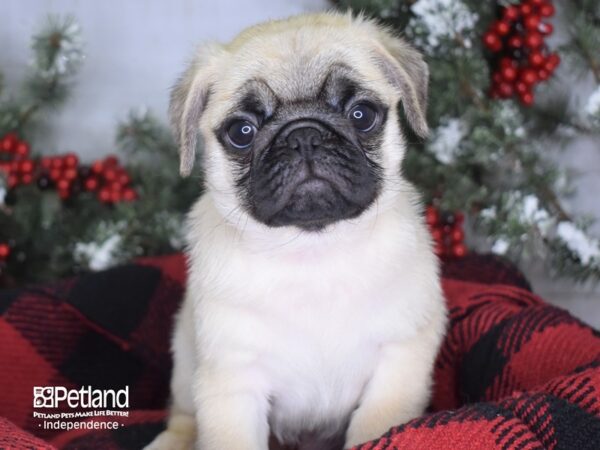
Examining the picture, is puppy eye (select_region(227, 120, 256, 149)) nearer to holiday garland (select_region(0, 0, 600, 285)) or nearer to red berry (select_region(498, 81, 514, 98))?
holiday garland (select_region(0, 0, 600, 285))

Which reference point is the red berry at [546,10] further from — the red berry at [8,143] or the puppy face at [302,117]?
the red berry at [8,143]

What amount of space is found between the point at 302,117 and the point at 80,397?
46.9 inches

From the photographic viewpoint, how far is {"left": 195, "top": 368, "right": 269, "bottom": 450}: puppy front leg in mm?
1882

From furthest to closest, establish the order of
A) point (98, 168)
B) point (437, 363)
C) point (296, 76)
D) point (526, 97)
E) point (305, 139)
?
1. point (98, 168)
2. point (526, 97)
3. point (437, 363)
4. point (296, 76)
5. point (305, 139)

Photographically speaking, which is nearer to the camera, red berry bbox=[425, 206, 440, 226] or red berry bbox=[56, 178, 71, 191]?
red berry bbox=[425, 206, 440, 226]

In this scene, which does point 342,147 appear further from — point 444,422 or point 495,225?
point 495,225

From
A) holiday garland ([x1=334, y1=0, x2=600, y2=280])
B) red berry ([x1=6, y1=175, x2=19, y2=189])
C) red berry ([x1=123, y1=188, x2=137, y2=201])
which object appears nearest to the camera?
holiday garland ([x1=334, y1=0, x2=600, y2=280])

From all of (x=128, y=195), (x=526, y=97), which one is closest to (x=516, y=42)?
(x=526, y=97)

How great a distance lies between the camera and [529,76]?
9.32 feet

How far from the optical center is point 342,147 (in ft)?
6.10

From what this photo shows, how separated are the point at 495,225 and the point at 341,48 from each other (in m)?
1.06

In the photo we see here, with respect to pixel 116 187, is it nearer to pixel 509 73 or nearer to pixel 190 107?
pixel 190 107

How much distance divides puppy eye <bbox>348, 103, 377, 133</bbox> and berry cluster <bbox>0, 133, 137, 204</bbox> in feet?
4.38

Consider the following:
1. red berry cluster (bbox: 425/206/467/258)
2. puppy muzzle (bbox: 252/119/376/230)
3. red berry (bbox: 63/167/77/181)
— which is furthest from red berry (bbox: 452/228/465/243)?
red berry (bbox: 63/167/77/181)
